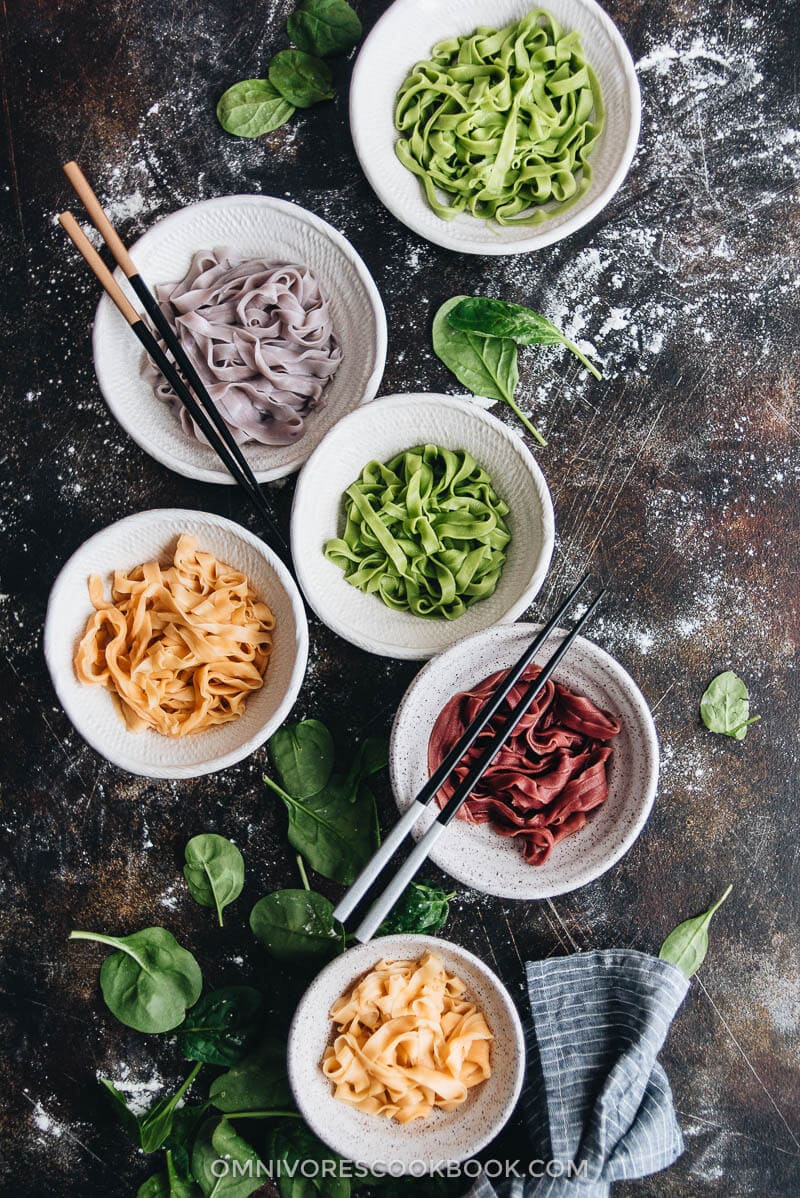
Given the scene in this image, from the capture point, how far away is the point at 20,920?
235 cm

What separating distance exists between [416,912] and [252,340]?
151 centimetres

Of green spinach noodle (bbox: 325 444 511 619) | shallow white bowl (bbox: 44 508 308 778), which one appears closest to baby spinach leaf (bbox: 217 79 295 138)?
green spinach noodle (bbox: 325 444 511 619)

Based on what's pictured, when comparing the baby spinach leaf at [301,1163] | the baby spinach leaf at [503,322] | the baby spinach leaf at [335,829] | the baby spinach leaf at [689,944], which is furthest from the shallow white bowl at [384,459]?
the baby spinach leaf at [301,1163]

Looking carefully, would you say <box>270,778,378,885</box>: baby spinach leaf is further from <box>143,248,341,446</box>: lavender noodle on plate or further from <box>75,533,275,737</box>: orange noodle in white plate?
<box>143,248,341,446</box>: lavender noodle on plate

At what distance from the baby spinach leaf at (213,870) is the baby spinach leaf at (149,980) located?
0.15 m

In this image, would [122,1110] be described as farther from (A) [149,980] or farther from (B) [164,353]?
(B) [164,353]

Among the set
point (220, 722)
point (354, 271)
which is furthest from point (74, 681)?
point (354, 271)

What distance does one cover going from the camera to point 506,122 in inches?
86.9

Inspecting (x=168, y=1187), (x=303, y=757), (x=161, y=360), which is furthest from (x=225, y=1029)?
(x=161, y=360)

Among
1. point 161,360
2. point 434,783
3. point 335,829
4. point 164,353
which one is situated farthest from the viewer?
point 335,829

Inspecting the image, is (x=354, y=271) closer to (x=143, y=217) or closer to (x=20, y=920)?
(x=143, y=217)

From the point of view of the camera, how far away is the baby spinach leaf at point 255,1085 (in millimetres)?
2236

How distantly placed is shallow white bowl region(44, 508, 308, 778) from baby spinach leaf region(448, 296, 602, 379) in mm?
808

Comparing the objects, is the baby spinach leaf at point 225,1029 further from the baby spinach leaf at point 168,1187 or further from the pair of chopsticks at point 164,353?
the pair of chopsticks at point 164,353
